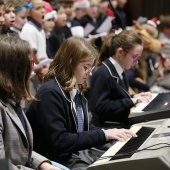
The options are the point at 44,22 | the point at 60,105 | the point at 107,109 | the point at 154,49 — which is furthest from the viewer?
the point at 154,49

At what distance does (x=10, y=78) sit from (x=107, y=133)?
0.67 meters

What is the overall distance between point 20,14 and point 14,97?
204cm

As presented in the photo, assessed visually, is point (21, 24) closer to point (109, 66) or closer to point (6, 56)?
point (109, 66)

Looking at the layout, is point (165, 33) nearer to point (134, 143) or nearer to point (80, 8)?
→ point (80, 8)

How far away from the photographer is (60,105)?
2.56 m

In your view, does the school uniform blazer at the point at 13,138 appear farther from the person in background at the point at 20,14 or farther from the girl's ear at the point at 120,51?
the person in background at the point at 20,14

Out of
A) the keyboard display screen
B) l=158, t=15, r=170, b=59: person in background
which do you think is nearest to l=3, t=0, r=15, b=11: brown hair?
the keyboard display screen

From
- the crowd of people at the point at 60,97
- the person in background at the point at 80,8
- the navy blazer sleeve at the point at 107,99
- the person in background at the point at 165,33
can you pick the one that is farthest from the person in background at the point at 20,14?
the person in background at the point at 165,33

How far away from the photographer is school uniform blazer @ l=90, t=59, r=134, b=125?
10.9 ft

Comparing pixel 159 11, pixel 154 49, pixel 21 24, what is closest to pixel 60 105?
pixel 21 24

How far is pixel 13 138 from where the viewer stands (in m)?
2.16

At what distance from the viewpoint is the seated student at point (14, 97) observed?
215cm

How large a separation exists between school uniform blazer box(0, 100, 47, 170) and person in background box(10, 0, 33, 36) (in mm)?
2000

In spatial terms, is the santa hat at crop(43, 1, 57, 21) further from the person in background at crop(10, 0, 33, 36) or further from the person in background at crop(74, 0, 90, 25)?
the person in background at crop(74, 0, 90, 25)
